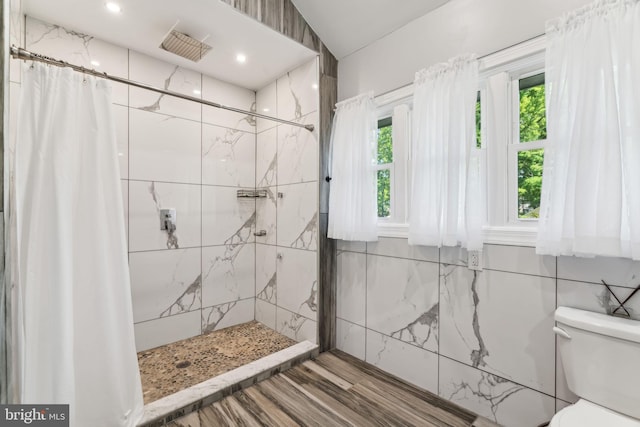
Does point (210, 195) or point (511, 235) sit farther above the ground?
point (210, 195)

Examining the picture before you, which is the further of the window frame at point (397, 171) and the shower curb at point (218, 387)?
the window frame at point (397, 171)

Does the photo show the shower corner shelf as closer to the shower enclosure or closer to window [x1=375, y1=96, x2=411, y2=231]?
the shower enclosure

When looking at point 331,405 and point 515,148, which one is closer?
point 515,148

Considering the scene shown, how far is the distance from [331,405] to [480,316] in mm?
995

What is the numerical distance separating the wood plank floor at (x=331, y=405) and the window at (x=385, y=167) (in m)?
1.16

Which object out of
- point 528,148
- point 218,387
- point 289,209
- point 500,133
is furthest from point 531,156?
point 218,387

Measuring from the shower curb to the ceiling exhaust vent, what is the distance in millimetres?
2298

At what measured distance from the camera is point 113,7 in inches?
70.9

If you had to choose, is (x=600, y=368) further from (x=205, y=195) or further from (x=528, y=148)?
(x=205, y=195)

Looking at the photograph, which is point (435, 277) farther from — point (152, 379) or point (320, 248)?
point (152, 379)

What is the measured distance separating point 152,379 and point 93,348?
736mm

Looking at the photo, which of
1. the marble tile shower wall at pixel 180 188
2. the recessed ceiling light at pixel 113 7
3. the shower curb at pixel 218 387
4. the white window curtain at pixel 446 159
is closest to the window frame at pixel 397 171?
the white window curtain at pixel 446 159

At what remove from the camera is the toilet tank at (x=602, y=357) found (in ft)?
3.56

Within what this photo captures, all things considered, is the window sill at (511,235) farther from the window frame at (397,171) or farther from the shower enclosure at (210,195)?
the shower enclosure at (210,195)
